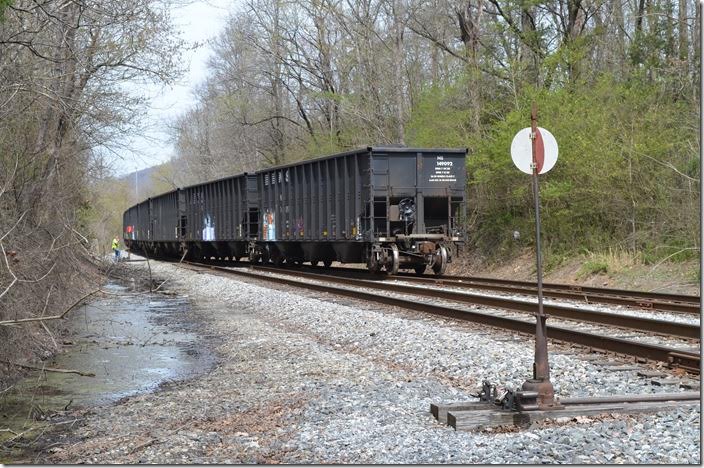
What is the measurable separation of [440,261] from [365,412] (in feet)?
50.7

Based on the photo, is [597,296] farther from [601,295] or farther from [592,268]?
[592,268]

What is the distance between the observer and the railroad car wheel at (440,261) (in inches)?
869

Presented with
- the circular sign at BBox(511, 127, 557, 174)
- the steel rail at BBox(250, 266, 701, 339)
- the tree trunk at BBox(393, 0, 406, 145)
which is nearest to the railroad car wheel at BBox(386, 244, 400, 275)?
the steel rail at BBox(250, 266, 701, 339)

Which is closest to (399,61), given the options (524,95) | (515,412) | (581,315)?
(524,95)

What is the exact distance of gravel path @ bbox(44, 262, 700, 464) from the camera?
18.4 feet

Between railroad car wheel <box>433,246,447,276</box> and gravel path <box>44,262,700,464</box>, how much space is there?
31.4 ft

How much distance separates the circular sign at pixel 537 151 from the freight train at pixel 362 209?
14042 mm

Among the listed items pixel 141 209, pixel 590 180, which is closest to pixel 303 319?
pixel 590 180

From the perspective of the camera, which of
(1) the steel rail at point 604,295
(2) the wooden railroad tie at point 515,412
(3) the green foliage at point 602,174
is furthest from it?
(3) the green foliage at point 602,174

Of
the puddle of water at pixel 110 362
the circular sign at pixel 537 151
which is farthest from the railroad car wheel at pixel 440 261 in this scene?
the circular sign at pixel 537 151

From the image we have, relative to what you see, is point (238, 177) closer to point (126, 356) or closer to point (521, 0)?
point (521, 0)

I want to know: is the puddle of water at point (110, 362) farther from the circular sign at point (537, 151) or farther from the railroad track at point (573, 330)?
the circular sign at point (537, 151)

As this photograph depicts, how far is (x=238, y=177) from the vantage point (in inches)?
1265

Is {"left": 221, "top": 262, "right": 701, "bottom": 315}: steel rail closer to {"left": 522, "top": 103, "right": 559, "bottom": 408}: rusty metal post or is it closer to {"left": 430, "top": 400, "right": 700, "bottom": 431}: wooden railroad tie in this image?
{"left": 522, "top": 103, "right": 559, "bottom": 408}: rusty metal post
